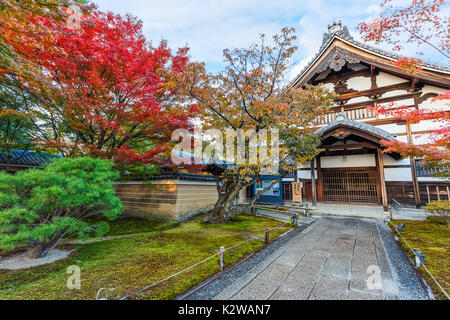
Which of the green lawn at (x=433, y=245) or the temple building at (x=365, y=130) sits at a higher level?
the temple building at (x=365, y=130)

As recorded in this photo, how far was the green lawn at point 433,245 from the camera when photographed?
342 centimetres

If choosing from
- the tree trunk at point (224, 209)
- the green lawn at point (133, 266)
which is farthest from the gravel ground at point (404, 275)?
the tree trunk at point (224, 209)

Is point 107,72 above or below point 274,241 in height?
above

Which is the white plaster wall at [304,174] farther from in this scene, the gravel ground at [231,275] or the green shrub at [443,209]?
the gravel ground at [231,275]

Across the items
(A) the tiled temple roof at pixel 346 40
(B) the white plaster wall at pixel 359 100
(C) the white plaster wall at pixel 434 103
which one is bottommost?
(C) the white plaster wall at pixel 434 103

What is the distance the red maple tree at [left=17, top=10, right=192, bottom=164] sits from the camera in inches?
237

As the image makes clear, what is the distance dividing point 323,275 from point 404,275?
1.62 m

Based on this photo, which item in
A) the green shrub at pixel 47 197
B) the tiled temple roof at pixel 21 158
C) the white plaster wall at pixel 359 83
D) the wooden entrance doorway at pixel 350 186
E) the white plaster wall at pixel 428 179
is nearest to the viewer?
the green shrub at pixel 47 197

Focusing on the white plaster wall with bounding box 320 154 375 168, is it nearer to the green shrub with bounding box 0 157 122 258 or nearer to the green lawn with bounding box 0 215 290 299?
the green lawn with bounding box 0 215 290 299

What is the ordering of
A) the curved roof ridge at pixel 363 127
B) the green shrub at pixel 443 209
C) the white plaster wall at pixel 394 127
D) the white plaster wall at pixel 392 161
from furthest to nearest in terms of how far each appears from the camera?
1. the white plaster wall at pixel 394 127
2. the white plaster wall at pixel 392 161
3. the curved roof ridge at pixel 363 127
4. the green shrub at pixel 443 209
